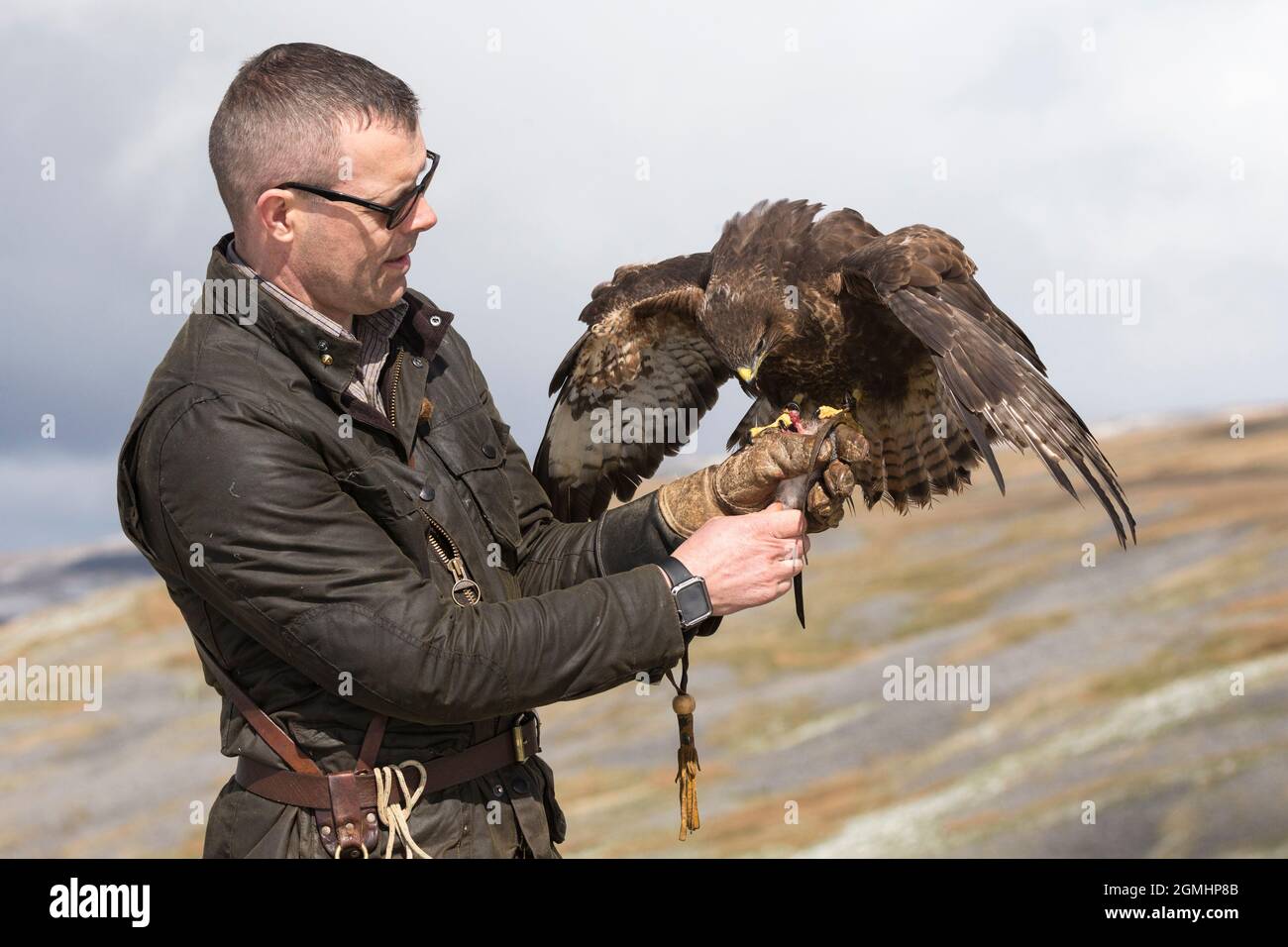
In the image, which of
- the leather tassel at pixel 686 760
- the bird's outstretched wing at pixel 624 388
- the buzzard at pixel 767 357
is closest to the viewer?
the leather tassel at pixel 686 760

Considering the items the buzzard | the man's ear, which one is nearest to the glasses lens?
the man's ear

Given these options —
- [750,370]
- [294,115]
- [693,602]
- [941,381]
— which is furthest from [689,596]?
[750,370]

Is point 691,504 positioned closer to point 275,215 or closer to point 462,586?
point 462,586

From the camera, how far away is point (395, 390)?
2.92 metres

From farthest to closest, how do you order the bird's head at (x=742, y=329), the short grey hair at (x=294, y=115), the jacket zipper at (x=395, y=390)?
the bird's head at (x=742, y=329) → the jacket zipper at (x=395, y=390) → the short grey hair at (x=294, y=115)

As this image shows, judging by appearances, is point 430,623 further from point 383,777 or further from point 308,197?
point 308,197

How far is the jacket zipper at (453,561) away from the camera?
2.79m

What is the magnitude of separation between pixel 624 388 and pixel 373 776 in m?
2.58

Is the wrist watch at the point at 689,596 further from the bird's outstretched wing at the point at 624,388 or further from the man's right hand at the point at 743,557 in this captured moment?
the bird's outstretched wing at the point at 624,388

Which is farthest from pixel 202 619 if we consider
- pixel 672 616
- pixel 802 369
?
pixel 802 369

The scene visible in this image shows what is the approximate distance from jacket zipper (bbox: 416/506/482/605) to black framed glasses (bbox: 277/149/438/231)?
0.62m

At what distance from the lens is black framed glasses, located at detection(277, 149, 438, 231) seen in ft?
8.46

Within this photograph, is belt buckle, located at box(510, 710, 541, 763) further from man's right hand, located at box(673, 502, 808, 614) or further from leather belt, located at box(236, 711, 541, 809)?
man's right hand, located at box(673, 502, 808, 614)

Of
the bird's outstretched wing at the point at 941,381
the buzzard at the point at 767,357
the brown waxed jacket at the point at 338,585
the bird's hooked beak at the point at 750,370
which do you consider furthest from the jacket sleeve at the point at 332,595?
the bird's hooked beak at the point at 750,370
